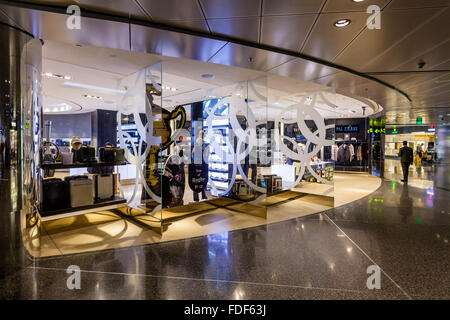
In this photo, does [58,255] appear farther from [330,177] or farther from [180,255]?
[330,177]

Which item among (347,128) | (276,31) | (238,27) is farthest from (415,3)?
(347,128)

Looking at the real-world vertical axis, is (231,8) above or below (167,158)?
above

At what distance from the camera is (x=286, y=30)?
3.02 m

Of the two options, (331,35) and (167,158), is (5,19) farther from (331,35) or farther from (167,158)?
(331,35)

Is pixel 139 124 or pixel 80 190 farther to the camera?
pixel 139 124

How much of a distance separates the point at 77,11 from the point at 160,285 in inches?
117

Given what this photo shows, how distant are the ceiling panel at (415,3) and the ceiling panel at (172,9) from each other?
6.65ft

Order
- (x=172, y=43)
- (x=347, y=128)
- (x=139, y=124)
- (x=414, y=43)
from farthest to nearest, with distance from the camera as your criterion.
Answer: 1. (x=347, y=128)
2. (x=139, y=124)
3. (x=414, y=43)
4. (x=172, y=43)

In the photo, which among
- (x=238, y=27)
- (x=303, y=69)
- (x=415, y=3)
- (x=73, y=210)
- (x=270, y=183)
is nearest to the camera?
(x=415, y=3)

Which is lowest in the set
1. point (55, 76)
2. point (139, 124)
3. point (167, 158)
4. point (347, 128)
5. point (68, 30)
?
point (167, 158)

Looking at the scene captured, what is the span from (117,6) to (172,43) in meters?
0.85

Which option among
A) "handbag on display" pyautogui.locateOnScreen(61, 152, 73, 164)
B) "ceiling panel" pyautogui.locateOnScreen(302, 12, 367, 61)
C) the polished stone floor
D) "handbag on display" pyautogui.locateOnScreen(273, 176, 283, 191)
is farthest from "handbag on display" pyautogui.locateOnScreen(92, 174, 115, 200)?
"handbag on display" pyautogui.locateOnScreen(273, 176, 283, 191)

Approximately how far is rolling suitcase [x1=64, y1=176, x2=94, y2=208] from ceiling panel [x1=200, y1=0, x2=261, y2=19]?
9.56 ft

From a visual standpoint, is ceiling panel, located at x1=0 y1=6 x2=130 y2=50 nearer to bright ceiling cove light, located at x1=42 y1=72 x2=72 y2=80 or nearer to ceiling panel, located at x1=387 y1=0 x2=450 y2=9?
bright ceiling cove light, located at x1=42 y1=72 x2=72 y2=80
